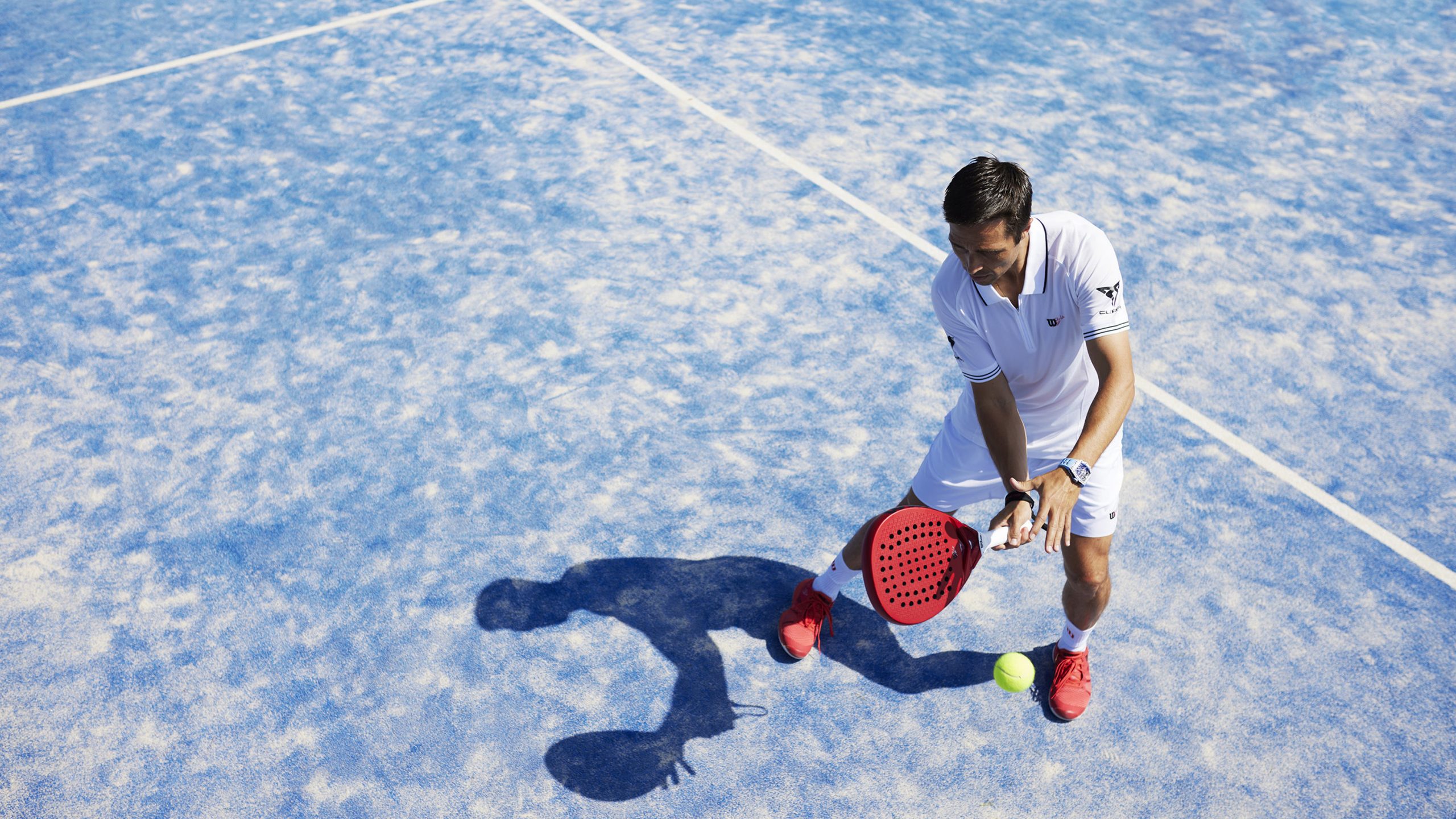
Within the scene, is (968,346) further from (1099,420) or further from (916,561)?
(916,561)

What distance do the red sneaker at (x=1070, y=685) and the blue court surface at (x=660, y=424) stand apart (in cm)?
8

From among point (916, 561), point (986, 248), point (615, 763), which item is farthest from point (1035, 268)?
point (615, 763)

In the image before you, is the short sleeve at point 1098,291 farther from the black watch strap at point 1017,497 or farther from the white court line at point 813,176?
the white court line at point 813,176

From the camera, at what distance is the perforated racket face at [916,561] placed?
10.8 feet

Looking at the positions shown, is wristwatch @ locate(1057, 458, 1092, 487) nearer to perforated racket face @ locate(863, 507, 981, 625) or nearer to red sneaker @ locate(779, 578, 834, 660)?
perforated racket face @ locate(863, 507, 981, 625)

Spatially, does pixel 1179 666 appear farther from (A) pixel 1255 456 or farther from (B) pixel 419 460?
(B) pixel 419 460

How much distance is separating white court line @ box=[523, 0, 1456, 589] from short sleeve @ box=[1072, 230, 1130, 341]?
204 cm

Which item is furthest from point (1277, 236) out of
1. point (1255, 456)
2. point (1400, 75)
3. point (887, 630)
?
Result: point (887, 630)

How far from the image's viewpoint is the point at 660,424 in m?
5.02

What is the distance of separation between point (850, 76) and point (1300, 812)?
5.78 metres

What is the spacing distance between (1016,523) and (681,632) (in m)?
1.54

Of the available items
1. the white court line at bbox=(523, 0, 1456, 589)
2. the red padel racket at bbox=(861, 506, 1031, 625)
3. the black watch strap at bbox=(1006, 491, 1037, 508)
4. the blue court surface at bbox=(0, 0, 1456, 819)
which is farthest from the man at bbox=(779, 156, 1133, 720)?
the white court line at bbox=(523, 0, 1456, 589)

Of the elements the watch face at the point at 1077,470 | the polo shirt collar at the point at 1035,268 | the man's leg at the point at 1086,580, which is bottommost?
the man's leg at the point at 1086,580

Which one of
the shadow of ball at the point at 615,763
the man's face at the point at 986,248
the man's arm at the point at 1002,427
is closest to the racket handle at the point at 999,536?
the man's arm at the point at 1002,427
